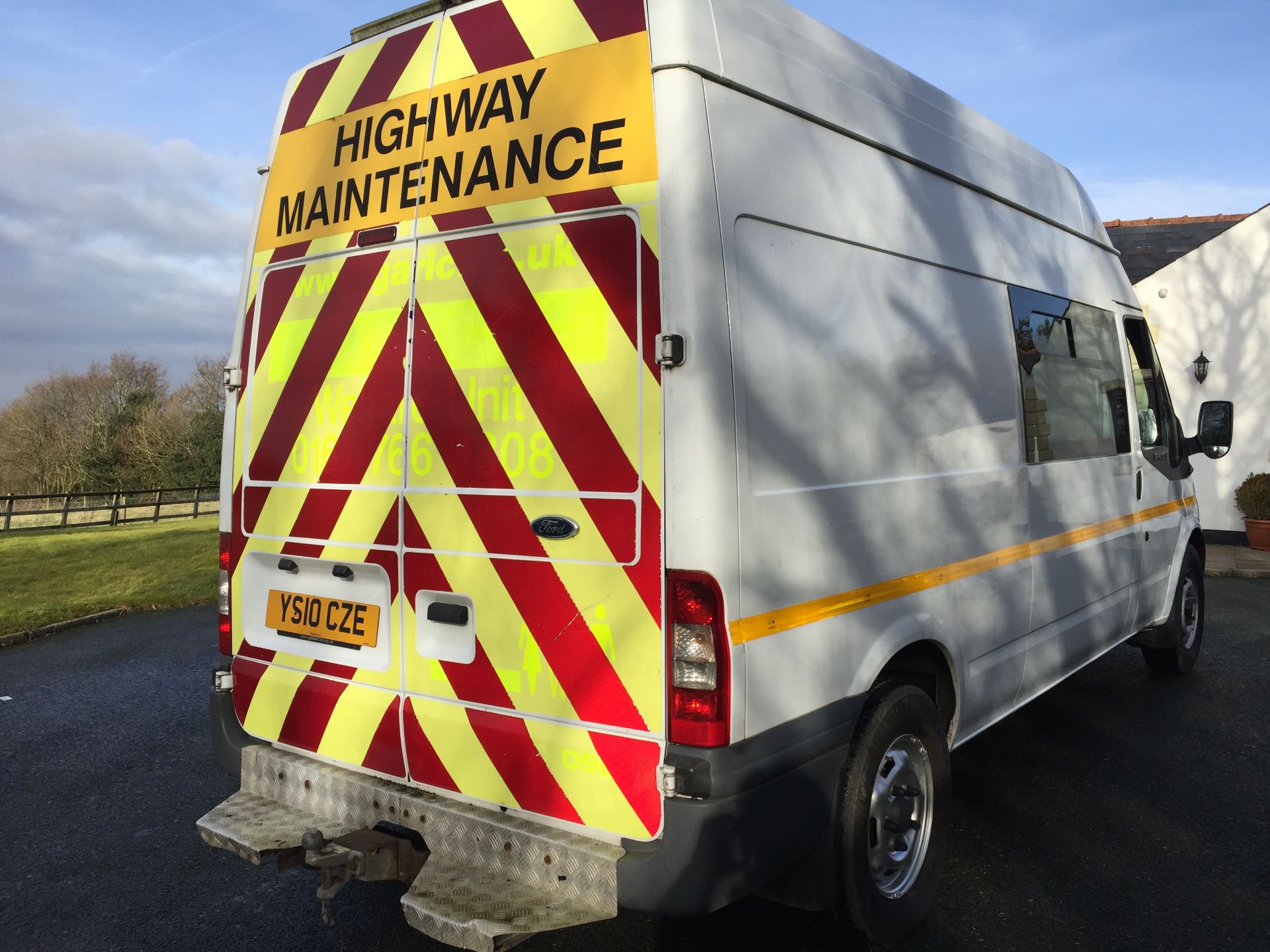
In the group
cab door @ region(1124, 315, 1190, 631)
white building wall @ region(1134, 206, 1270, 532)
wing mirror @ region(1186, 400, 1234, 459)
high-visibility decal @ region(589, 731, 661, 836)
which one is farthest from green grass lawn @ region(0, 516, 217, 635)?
white building wall @ region(1134, 206, 1270, 532)

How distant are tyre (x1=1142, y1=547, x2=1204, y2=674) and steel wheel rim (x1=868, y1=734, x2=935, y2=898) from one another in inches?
137

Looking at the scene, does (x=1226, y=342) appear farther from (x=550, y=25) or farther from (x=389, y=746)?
(x=389, y=746)

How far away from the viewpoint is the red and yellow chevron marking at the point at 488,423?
2500 mm

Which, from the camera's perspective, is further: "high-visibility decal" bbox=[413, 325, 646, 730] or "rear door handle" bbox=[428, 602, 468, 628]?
"rear door handle" bbox=[428, 602, 468, 628]

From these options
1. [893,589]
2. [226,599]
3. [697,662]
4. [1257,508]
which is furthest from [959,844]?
[1257,508]

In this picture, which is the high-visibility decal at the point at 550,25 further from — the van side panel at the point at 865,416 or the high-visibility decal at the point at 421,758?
the high-visibility decal at the point at 421,758

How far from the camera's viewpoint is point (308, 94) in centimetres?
338

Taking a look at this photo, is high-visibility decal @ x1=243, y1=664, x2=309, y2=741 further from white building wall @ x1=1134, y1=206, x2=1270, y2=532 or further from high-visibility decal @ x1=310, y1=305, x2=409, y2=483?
white building wall @ x1=1134, y1=206, x2=1270, y2=532

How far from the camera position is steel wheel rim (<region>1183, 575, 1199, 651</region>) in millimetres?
6109

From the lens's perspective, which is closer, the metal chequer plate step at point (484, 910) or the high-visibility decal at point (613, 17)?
the metal chequer plate step at point (484, 910)

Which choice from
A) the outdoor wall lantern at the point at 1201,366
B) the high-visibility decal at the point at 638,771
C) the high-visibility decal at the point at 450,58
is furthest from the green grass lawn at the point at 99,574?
the outdoor wall lantern at the point at 1201,366

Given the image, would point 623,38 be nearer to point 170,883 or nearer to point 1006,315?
point 1006,315

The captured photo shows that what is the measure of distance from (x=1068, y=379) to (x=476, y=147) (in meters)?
2.99

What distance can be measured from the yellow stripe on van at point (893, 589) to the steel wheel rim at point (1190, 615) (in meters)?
1.89
